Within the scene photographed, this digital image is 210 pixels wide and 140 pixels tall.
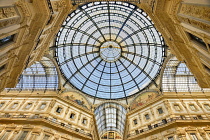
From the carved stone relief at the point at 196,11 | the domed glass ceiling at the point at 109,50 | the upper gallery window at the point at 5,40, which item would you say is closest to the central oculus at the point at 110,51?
the domed glass ceiling at the point at 109,50

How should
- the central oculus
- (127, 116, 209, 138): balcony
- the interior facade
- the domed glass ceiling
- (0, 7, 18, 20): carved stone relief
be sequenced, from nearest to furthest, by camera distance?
(0, 7, 18, 20): carved stone relief → the interior facade → (127, 116, 209, 138): balcony → the domed glass ceiling → the central oculus

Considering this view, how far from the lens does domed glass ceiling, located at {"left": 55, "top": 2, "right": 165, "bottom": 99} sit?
95.6ft

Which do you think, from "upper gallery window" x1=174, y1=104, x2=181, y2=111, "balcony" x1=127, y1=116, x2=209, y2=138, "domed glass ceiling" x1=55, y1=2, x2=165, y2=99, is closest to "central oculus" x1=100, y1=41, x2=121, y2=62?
"domed glass ceiling" x1=55, y1=2, x2=165, y2=99

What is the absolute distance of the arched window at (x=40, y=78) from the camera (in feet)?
105

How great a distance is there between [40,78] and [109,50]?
60.8ft

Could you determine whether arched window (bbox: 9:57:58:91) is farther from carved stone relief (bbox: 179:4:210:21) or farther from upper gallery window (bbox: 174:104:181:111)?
carved stone relief (bbox: 179:4:210:21)

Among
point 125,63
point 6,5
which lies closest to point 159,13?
point 6,5

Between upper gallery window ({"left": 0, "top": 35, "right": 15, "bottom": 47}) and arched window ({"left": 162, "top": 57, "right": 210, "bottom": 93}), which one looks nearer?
upper gallery window ({"left": 0, "top": 35, "right": 15, "bottom": 47})

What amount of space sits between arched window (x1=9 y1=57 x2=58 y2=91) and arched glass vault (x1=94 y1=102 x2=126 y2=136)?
1301 centimetres

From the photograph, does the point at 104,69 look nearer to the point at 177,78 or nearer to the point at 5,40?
the point at 177,78

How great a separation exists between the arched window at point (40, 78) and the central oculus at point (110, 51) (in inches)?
514

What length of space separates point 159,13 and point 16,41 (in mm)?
14612

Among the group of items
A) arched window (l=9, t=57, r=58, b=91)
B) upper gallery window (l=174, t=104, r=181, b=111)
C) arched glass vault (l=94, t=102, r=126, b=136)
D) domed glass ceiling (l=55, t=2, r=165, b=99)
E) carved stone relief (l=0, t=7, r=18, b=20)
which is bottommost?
carved stone relief (l=0, t=7, r=18, b=20)

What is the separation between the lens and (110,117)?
41000 mm
